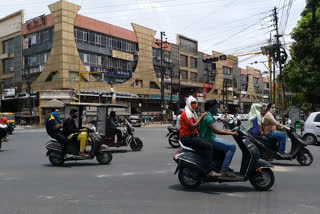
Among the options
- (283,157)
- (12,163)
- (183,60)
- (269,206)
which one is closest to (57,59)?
(183,60)

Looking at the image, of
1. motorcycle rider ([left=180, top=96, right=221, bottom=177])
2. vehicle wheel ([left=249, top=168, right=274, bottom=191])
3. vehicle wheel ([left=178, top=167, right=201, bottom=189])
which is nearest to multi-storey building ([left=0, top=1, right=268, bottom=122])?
motorcycle rider ([left=180, top=96, right=221, bottom=177])

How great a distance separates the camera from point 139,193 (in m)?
5.78

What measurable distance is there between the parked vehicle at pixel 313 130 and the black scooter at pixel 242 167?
31.5 ft

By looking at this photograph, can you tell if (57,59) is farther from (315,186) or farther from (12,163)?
(315,186)

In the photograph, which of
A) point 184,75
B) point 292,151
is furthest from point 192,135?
point 184,75

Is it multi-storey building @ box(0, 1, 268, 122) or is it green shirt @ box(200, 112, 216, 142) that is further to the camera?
multi-storey building @ box(0, 1, 268, 122)

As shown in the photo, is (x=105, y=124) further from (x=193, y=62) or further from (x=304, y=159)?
(x=193, y=62)

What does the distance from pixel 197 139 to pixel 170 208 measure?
4.91ft

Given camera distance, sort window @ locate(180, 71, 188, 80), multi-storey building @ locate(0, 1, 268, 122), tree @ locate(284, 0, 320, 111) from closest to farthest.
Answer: tree @ locate(284, 0, 320, 111) → multi-storey building @ locate(0, 1, 268, 122) → window @ locate(180, 71, 188, 80)

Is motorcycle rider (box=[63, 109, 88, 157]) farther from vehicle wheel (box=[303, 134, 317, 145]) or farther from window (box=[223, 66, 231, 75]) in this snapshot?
window (box=[223, 66, 231, 75])

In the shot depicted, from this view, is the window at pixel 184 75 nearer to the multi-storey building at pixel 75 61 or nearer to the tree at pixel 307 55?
the multi-storey building at pixel 75 61

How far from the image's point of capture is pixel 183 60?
66250 millimetres

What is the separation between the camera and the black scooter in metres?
5.71

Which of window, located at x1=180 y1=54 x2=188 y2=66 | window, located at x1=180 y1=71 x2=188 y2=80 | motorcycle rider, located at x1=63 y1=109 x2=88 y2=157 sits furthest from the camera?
window, located at x1=180 y1=71 x2=188 y2=80
